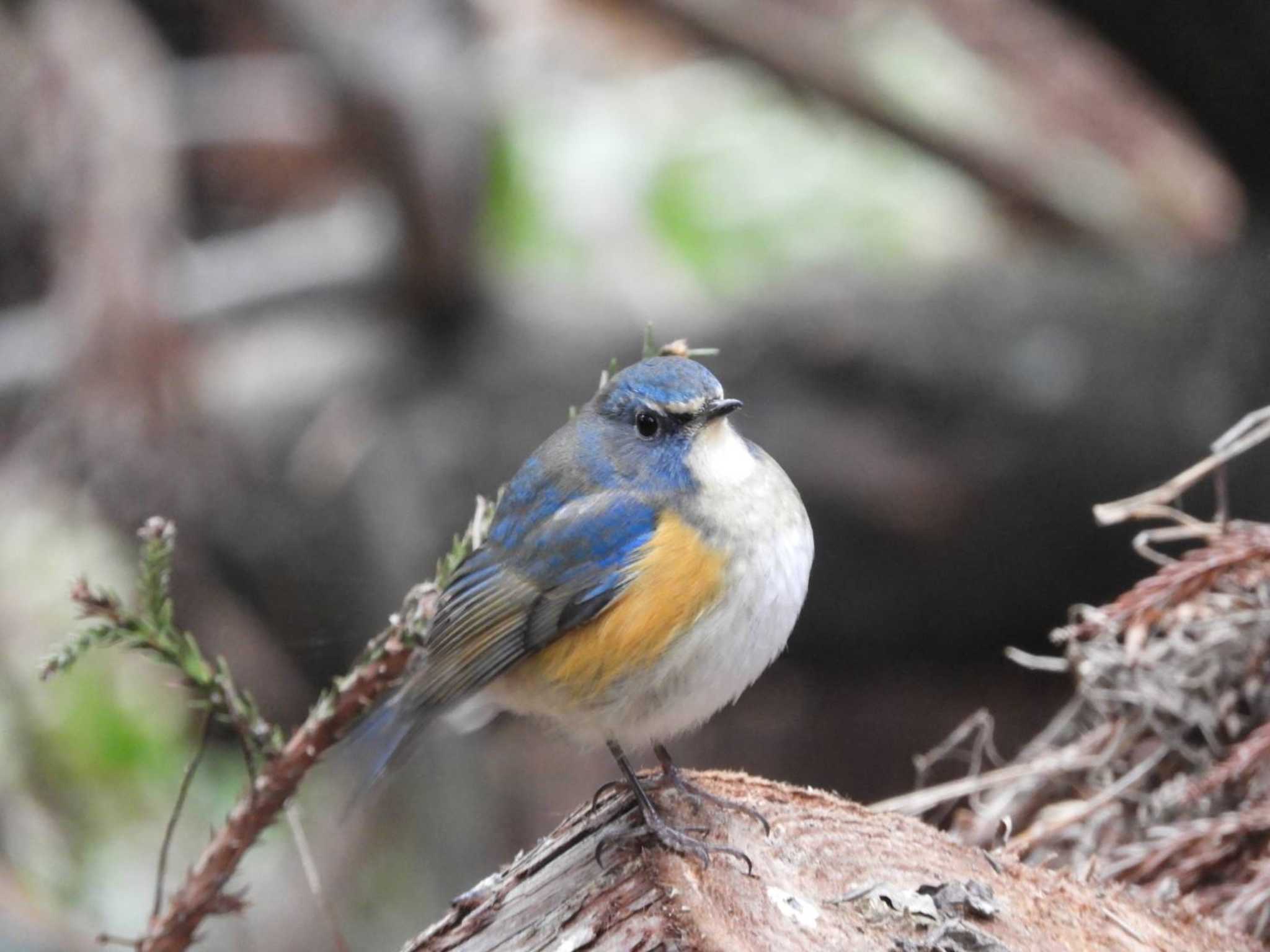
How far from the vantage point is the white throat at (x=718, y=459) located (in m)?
2.92

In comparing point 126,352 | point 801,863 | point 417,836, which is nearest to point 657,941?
point 801,863

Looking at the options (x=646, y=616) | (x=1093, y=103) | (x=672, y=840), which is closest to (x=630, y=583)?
(x=646, y=616)

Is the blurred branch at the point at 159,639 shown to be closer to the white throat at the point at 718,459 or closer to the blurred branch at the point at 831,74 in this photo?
the white throat at the point at 718,459

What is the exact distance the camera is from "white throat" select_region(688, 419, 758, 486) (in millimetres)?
2920

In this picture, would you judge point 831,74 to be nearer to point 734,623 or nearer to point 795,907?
point 734,623

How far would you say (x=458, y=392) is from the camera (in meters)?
6.17

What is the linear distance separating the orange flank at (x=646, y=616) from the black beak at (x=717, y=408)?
0.21 metres

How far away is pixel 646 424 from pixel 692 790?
2.40ft

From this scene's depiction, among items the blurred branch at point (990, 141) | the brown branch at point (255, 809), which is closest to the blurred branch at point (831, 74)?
the blurred branch at point (990, 141)

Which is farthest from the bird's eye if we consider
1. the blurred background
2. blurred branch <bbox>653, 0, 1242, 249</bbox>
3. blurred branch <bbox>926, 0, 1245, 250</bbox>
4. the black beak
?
blurred branch <bbox>926, 0, 1245, 250</bbox>

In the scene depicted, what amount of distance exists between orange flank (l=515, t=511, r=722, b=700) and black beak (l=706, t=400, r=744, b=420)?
21cm

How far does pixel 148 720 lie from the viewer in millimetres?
5445

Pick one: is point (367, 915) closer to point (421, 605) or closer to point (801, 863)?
point (421, 605)

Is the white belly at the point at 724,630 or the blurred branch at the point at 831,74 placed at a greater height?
the blurred branch at the point at 831,74
